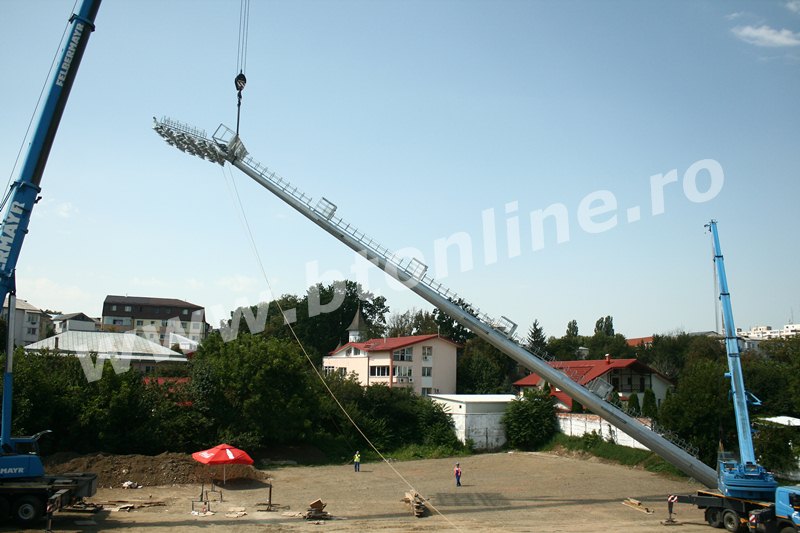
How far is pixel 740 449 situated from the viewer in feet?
71.6

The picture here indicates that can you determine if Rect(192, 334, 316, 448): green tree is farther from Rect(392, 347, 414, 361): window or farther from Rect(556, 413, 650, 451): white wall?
Rect(392, 347, 414, 361): window

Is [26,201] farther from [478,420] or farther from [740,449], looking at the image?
[478,420]

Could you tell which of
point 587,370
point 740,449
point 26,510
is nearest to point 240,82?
point 26,510

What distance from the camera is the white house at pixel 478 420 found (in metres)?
44.2

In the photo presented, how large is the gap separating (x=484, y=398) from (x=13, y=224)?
36.4m

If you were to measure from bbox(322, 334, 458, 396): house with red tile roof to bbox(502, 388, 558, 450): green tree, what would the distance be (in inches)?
514

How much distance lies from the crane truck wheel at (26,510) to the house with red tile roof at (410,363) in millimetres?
35768

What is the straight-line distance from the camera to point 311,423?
125ft

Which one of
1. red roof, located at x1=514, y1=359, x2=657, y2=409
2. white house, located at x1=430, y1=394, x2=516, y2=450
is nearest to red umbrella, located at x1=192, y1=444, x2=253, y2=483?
white house, located at x1=430, y1=394, x2=516, y2=450

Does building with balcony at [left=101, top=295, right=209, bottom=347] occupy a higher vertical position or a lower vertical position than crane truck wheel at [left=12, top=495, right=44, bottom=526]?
higher

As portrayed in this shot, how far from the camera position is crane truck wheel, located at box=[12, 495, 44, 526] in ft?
62.4

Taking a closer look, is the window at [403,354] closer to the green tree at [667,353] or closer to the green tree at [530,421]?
the green tree at [530,421]

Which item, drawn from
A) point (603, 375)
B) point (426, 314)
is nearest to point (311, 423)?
point (603, 375)

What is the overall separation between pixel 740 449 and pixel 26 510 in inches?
947
